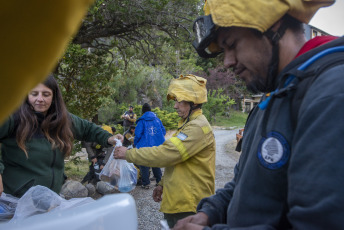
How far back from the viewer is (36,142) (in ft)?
7.46

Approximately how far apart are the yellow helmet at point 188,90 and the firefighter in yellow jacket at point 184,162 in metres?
0.01

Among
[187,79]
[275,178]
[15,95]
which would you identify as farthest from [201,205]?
[187,79]

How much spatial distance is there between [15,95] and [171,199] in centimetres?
258

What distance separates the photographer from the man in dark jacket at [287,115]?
2.37 ft

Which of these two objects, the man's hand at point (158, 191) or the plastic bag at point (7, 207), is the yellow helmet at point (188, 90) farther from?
the plastic bag at point (7, 207)

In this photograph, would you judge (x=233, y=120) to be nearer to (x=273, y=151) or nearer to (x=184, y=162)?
(x=184, y=162)

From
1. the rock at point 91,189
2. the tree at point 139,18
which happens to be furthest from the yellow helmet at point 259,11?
the rock at point 91,189

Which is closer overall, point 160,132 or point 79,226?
point 79,226

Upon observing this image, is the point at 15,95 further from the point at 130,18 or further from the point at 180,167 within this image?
the point at 130,18

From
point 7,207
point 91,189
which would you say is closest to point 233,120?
point 91,189

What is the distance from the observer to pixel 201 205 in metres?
1.64

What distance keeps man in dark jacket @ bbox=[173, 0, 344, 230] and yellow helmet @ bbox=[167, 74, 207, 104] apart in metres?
1.54

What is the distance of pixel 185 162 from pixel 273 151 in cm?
188

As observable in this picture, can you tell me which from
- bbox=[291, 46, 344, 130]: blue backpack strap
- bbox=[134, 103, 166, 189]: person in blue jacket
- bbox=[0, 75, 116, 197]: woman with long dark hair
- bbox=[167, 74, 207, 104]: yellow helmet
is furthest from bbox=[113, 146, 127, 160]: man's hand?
bbox=[134, 103, 166, 189]: person in blue jacket
